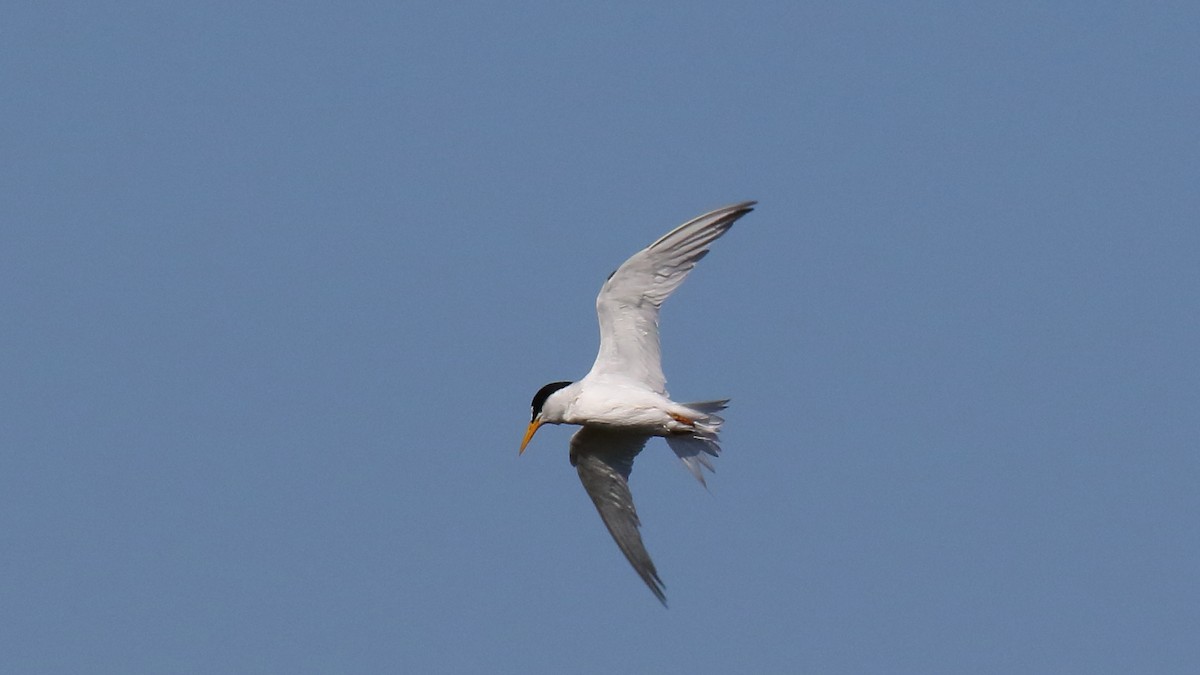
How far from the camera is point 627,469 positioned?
17719mm

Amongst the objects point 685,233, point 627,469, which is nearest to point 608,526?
point 627,469

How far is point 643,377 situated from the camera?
1645 centimetres

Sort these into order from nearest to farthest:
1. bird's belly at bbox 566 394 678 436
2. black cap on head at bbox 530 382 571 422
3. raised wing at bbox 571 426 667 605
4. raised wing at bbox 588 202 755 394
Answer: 1. raised wing at bbox 588 202 755 394
2. bird's belly at bbox 566 394 678 436
3. black cap on head at bbox 530 382 571 422
4. raised wing at bbox 571 426 667 605

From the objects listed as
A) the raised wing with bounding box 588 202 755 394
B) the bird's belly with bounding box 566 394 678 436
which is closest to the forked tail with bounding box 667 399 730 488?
the bird's belly with bounding box 566 394 678 436

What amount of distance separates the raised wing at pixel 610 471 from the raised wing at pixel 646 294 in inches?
51.7

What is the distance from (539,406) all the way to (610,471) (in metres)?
1.24

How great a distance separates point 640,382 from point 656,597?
2054 mm

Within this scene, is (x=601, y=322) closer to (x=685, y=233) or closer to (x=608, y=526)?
(x=685, y=233)

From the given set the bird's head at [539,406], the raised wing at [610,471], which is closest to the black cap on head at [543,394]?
the bird's head at [539,406]

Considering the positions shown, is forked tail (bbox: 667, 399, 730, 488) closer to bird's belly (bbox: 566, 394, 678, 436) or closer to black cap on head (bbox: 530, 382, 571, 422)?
bird's belly (bbox: 566, 394, 678, 436)

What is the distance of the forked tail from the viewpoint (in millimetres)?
16172

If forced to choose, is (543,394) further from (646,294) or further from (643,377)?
(646,294)

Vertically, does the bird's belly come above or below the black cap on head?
below

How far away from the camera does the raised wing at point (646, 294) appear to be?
1577 centimetres
